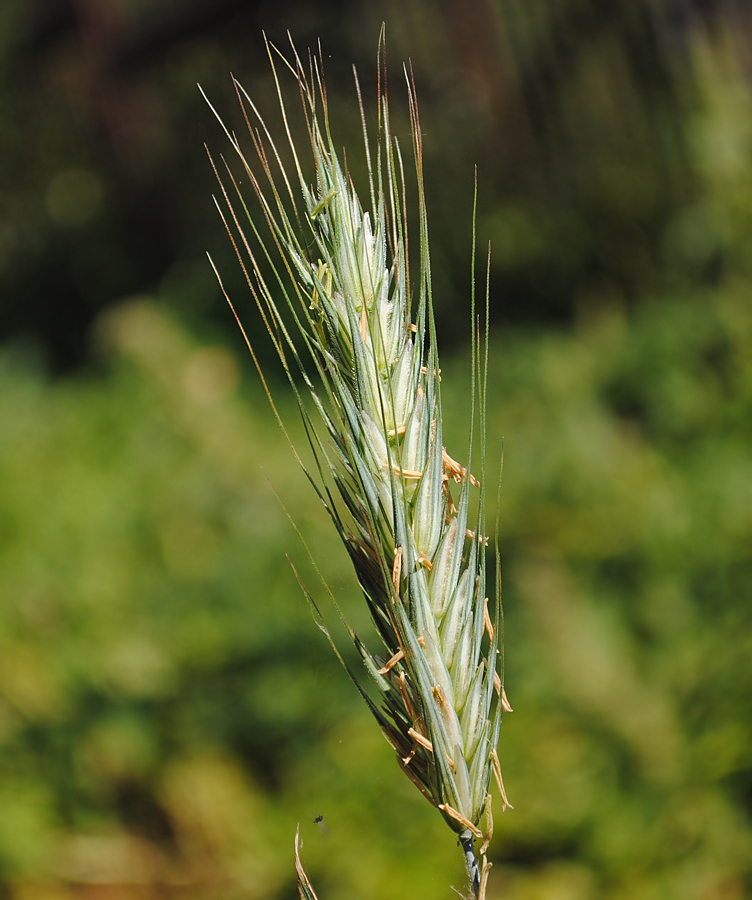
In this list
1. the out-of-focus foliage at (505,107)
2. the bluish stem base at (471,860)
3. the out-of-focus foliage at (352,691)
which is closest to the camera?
the bluish stem base at (471,860)

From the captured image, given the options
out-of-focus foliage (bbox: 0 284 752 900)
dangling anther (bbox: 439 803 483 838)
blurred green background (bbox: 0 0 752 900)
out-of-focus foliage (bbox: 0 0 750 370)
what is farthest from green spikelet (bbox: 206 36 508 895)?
out-of-focus foliage (bbox: 0 0 750 370)

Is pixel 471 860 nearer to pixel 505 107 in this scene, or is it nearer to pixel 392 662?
pixel 392 662

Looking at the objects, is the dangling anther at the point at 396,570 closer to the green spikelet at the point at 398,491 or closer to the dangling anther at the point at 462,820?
the green spikelet at the point at 398,491

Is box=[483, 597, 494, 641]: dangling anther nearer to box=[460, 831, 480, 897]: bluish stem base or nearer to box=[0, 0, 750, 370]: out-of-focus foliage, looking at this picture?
box=[460, 831, 480, 897]: bluish stem base

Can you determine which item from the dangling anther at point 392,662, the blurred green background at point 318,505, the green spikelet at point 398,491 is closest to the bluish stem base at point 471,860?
the green spikelet at point 398,491

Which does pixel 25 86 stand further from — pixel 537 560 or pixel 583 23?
pixel 537 560

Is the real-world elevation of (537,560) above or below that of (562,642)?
above

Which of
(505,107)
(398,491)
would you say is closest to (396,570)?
(398,491)

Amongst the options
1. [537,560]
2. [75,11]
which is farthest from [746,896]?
[75,11]

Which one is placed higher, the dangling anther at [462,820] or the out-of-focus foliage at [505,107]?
the out-of-focus foliage at [505,107]
